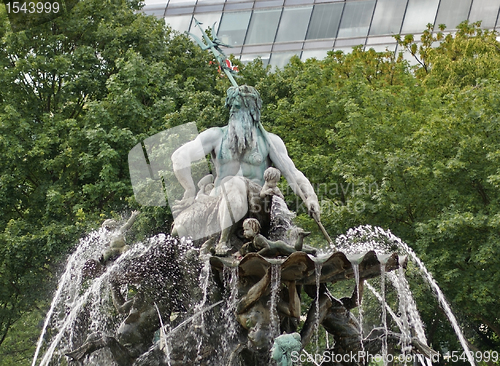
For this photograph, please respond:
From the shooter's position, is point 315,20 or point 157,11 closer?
point 315,20

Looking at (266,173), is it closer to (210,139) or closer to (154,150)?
(210,139)

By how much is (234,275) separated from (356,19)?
3036 centimetres

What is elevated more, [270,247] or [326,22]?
[326,22]

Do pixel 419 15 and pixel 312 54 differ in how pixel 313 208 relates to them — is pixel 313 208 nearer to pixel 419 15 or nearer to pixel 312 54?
pixel 312 54

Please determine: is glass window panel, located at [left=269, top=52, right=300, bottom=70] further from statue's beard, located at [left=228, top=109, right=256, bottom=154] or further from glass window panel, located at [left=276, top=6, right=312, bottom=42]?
statue's beard, located at [left=228, top=109, right=256, bottom=154]

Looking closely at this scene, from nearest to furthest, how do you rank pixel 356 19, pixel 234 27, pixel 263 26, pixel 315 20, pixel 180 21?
1. pixel 356 19
2. pixel 315 20
3. pixel 263 26
4. pixel 234 27
5. pixel 180 21

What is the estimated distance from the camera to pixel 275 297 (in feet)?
31.4

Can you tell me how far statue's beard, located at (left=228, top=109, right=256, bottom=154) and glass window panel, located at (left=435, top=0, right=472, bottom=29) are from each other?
2712 centimetres

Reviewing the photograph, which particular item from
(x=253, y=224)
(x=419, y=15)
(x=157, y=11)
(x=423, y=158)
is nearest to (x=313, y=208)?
(x=253, y=224)

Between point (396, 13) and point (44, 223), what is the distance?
21998 mm

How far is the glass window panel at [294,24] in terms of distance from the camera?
1548 inches

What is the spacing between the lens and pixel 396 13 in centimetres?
3778

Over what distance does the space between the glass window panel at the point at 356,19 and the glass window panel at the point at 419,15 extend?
167 centimetres

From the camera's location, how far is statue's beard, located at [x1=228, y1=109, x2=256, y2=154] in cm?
1090
